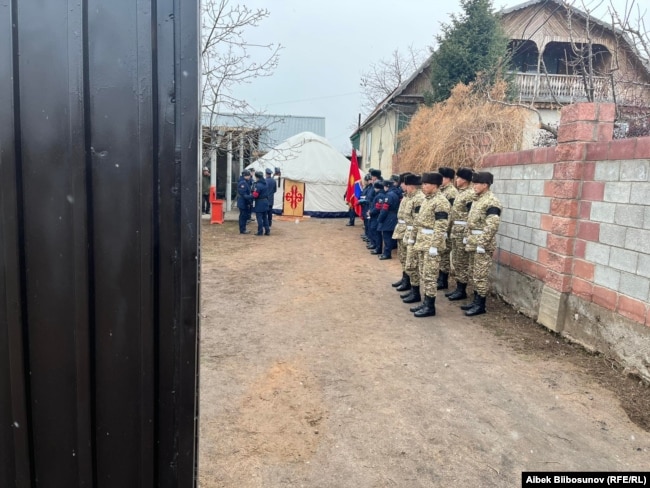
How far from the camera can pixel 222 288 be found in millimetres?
7117

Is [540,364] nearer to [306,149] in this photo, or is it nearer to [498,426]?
[498,426]

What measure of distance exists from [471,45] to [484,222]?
12108 millimetres

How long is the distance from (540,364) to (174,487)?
A: 386 cm

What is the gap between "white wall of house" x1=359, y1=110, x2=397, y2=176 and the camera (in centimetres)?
2038

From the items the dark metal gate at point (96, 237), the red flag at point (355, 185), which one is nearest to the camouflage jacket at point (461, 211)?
the dark metal gate at point (96, 237)

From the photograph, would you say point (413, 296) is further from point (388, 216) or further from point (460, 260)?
point (388, 216)

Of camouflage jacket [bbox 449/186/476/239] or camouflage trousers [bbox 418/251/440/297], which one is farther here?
camouflage jacket [bbox 449/186/476/239]

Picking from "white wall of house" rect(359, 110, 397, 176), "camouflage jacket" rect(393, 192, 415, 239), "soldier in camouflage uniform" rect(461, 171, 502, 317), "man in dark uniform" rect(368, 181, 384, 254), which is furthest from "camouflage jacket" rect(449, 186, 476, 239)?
"white wall of house" rect(359, 110, 397, 176)

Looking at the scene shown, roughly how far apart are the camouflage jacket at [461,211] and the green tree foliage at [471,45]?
1038cm

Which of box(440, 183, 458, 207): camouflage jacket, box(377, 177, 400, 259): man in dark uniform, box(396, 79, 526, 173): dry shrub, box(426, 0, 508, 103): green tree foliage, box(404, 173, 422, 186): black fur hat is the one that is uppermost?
box(426, 0, 508, 103): green tree foliage

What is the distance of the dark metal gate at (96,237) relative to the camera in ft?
3.81

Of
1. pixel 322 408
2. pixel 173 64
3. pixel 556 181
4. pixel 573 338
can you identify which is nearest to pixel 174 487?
pixel 173 64

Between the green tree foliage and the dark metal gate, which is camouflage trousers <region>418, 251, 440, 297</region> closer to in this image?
the dark metal gate

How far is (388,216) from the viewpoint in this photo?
381 inches
